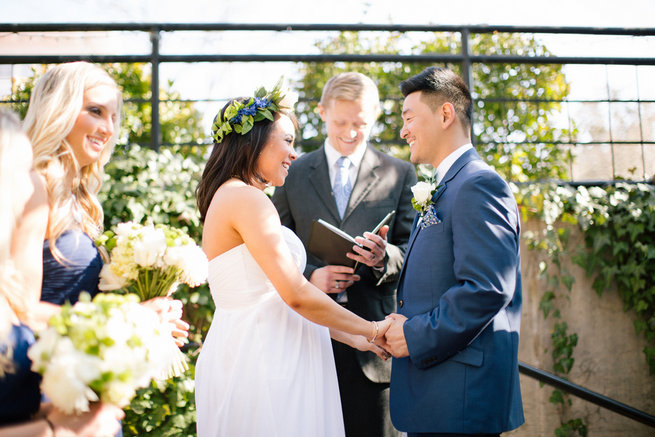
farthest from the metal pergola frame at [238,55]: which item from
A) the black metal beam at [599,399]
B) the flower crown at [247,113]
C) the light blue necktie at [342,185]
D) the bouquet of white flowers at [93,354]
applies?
the bouquet of white flowers at [93,354]

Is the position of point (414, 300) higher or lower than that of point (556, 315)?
higher

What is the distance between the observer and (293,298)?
8.14 ft

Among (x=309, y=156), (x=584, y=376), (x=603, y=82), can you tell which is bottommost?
(x=584, y=376)

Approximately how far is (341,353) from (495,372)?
1051 mm

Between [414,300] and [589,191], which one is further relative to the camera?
[589,191]

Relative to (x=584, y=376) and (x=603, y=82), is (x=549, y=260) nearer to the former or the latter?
(x=584, y=376)

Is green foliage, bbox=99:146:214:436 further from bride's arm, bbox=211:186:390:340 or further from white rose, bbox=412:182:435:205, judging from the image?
white rose, bbox=412:182:435:205

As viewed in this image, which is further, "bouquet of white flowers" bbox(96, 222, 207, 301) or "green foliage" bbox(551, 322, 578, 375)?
"green foliage" bbox(551, 322, 578, 375)

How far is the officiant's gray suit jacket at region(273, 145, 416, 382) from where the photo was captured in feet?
10.4

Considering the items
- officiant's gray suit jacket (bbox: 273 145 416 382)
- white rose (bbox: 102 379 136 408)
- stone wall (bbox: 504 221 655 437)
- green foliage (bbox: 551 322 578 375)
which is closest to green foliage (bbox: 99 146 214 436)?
officiant's gray suit jacket (bbox: 273 145 416 382)

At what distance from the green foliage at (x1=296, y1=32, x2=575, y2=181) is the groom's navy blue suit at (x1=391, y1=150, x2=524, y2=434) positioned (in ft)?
7.64

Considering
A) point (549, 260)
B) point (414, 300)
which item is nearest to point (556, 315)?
point (549, 260)

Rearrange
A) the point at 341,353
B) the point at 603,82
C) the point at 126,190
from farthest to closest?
the point at 603,82
the point at 126,190
the point at 341,353

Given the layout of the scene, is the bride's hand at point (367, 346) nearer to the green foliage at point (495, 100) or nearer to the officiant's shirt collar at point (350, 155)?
the officiant's shirt collar at point (350, 155)
